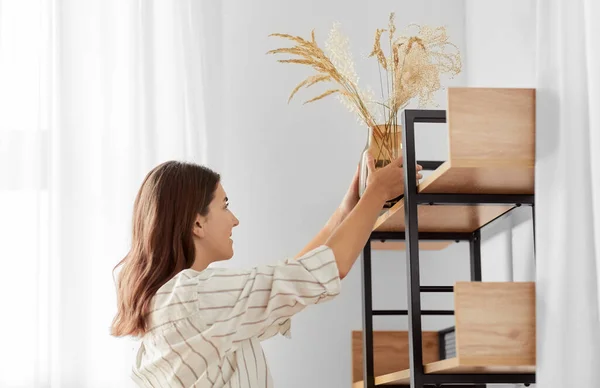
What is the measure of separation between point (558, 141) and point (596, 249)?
21 cm

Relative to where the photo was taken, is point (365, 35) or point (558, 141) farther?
point (365, 35)

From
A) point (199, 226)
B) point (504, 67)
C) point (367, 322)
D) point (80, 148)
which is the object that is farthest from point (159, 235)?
point (504, 67)

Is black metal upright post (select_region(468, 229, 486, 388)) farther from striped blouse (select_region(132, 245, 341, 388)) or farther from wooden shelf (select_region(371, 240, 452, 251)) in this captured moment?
striped blouse (select_region(132, 245, 341, 388))

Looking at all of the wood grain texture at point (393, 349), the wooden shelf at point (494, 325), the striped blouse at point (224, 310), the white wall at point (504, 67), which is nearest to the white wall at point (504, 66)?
the white wall at point (504, 67)

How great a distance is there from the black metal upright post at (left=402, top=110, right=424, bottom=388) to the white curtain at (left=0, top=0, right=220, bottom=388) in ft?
2.87

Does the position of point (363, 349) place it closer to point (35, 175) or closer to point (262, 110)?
point (262, 110)

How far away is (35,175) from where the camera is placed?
233 cm

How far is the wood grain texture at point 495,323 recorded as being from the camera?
1.42m

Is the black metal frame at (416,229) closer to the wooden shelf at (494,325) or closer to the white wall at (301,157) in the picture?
the wooden shelf at (494,325)

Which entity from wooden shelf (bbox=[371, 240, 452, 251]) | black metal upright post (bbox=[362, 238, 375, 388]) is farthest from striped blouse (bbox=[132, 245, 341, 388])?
wooden shelf (bbox=[371, 240, 452, 251])

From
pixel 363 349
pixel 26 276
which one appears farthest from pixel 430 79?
pixel 26 276

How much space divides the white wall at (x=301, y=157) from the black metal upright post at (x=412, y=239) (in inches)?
30.5

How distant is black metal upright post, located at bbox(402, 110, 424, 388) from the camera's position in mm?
1599

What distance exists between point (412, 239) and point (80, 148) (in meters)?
1.15
